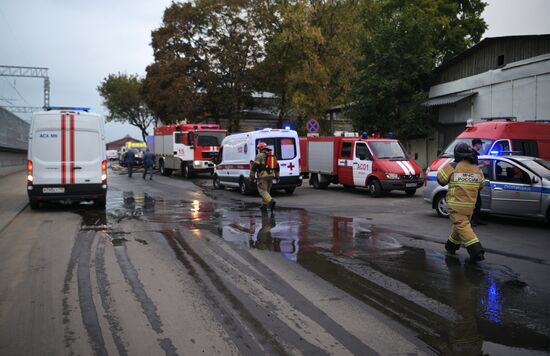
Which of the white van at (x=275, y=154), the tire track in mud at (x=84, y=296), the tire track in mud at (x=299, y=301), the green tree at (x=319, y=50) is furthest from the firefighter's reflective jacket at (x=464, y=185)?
the green tree at (x=319, y=50)

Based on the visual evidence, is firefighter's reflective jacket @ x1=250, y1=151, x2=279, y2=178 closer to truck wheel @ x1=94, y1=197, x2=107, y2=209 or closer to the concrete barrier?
truck wheel @ x1=94, y1=197, x2=107, y2=209

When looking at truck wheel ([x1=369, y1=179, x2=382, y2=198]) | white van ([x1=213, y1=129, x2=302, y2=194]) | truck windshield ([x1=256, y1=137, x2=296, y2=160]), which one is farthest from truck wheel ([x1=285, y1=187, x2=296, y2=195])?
truck wheel ([x1=369, y1=179, x2=382, y2=198])

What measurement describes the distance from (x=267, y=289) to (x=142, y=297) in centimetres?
143

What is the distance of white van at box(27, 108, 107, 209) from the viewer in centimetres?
1322

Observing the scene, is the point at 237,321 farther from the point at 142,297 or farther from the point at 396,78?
the point at 396,78

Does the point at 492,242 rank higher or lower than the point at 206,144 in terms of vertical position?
lower

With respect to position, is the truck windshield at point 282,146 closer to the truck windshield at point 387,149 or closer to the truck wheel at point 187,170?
the truck windshield at point 387,149

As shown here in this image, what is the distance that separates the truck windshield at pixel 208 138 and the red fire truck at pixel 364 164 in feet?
29.3

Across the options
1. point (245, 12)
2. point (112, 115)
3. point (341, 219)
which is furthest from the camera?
point (112, 115)

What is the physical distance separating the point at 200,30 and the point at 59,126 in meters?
25.8

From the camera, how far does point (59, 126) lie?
13352 mm

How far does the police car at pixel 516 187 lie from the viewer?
10703mm

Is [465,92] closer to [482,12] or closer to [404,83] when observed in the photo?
[404,83]

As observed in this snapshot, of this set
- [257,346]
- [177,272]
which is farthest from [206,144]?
[257,346]
